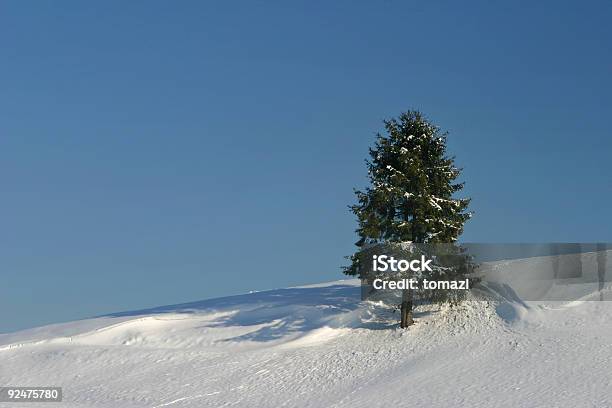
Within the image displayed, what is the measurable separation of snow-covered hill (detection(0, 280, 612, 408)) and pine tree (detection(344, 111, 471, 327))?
345 centimetres

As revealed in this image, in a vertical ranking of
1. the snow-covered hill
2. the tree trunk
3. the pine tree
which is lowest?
the snow-covered hill

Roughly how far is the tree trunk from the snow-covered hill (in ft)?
1.43

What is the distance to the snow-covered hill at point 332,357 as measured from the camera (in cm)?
2836

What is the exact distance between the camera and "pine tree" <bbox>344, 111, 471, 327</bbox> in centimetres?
3484

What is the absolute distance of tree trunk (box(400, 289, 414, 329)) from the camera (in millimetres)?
35281

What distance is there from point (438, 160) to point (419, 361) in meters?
9.94

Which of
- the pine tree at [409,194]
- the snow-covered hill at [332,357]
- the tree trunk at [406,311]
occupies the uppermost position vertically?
the pine tree at [409,194]

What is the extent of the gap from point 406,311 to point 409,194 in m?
5.61

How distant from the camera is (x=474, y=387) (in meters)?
28.1

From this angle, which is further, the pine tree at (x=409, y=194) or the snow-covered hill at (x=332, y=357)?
the pine tree at (x=409, y=194)

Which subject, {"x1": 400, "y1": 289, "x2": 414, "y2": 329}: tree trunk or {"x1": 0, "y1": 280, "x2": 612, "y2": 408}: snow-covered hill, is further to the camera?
{"x1": 400, "y1": 289, "x2": 414, "y2": 329}: tree trunk

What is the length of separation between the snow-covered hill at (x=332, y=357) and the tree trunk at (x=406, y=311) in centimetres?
44

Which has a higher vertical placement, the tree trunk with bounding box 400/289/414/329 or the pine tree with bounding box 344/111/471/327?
the pine tree with bounding box 344/111/471/327

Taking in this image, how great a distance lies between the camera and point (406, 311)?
116 feet
